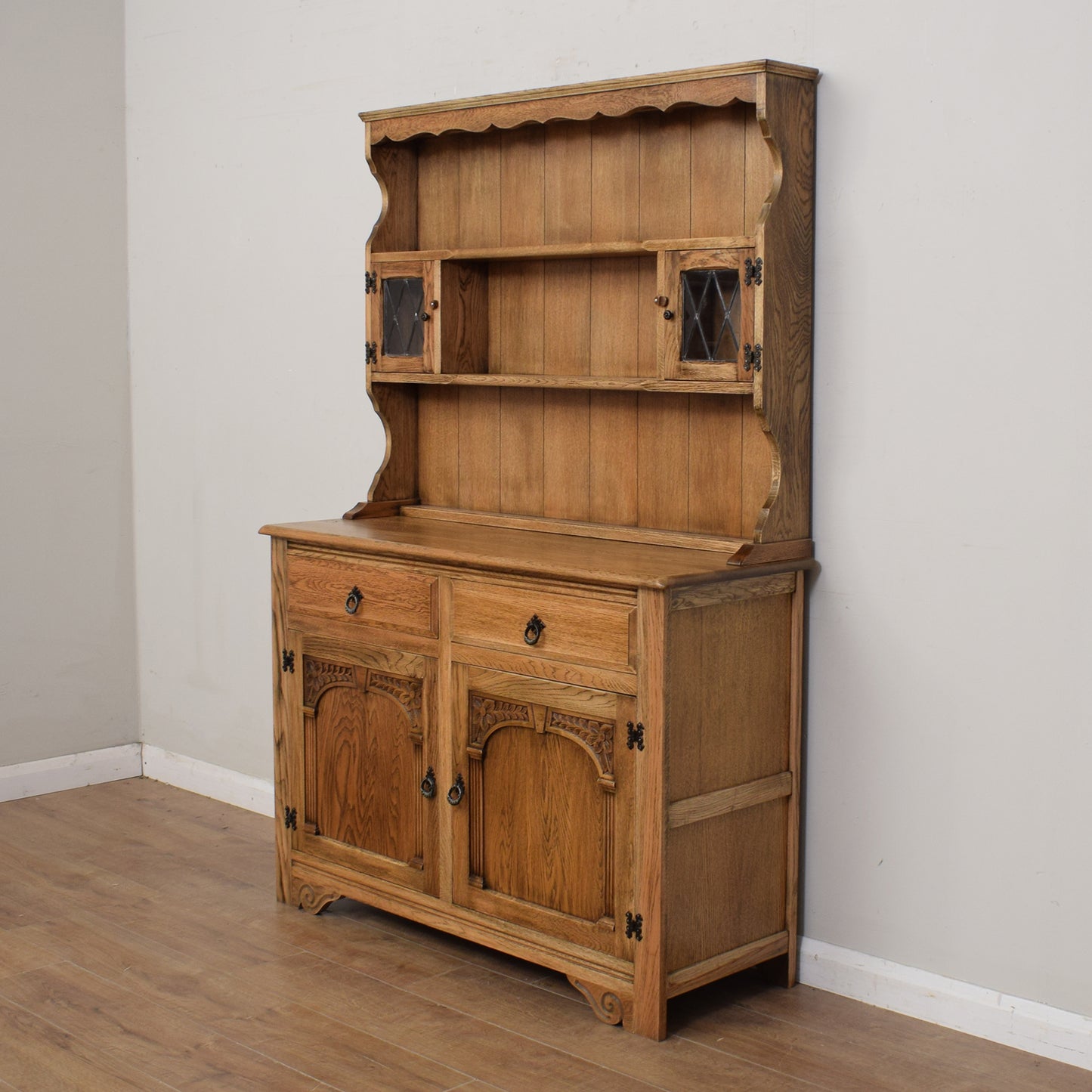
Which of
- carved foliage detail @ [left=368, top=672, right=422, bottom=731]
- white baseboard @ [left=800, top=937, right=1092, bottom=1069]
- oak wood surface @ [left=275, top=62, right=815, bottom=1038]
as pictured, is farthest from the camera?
carved foliage detail @ [left=368, top=672, right=422, bottom=731]

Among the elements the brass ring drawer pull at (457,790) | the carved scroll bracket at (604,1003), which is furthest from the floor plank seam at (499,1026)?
the brass ring drawer pull at (457,790)

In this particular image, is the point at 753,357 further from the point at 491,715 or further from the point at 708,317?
the point at 491,715

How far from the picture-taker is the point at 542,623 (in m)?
3.14

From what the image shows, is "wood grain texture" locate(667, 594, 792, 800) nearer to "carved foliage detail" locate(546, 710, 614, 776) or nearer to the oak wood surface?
the oak wood surface

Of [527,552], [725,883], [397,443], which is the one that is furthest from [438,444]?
[725,883]

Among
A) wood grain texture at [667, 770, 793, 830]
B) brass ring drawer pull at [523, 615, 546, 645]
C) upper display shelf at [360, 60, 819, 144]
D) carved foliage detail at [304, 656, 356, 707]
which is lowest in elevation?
wood grain texture at [667, 770, 793, 830]

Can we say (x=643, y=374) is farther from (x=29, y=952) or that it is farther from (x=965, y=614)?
(x=29, y=952)

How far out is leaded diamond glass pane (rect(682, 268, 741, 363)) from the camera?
3.12 metres

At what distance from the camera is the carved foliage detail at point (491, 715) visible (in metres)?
3.21

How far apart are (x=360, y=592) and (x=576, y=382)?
75 centimetres

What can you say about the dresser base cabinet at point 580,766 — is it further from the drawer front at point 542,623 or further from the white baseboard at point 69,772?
the white baseboard at point 69,772

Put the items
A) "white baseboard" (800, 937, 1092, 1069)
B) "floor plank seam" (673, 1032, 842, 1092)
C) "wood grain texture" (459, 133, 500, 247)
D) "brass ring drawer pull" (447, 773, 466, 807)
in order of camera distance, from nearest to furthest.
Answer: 1. "floor plank seam" (673, 1032, 842, 1092)
2. "white baseboard" (800, 937, 1092, 1069)
3. "brass ring drawer pull" (447, 773, 466, 807)
4. "wood grain texture" (459, 133, 500, 247)

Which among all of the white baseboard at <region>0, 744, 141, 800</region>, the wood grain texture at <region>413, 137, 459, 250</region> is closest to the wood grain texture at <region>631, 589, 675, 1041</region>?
the wood grain texture at <region>413, 137, 459, 250</region>

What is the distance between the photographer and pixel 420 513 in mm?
3975
